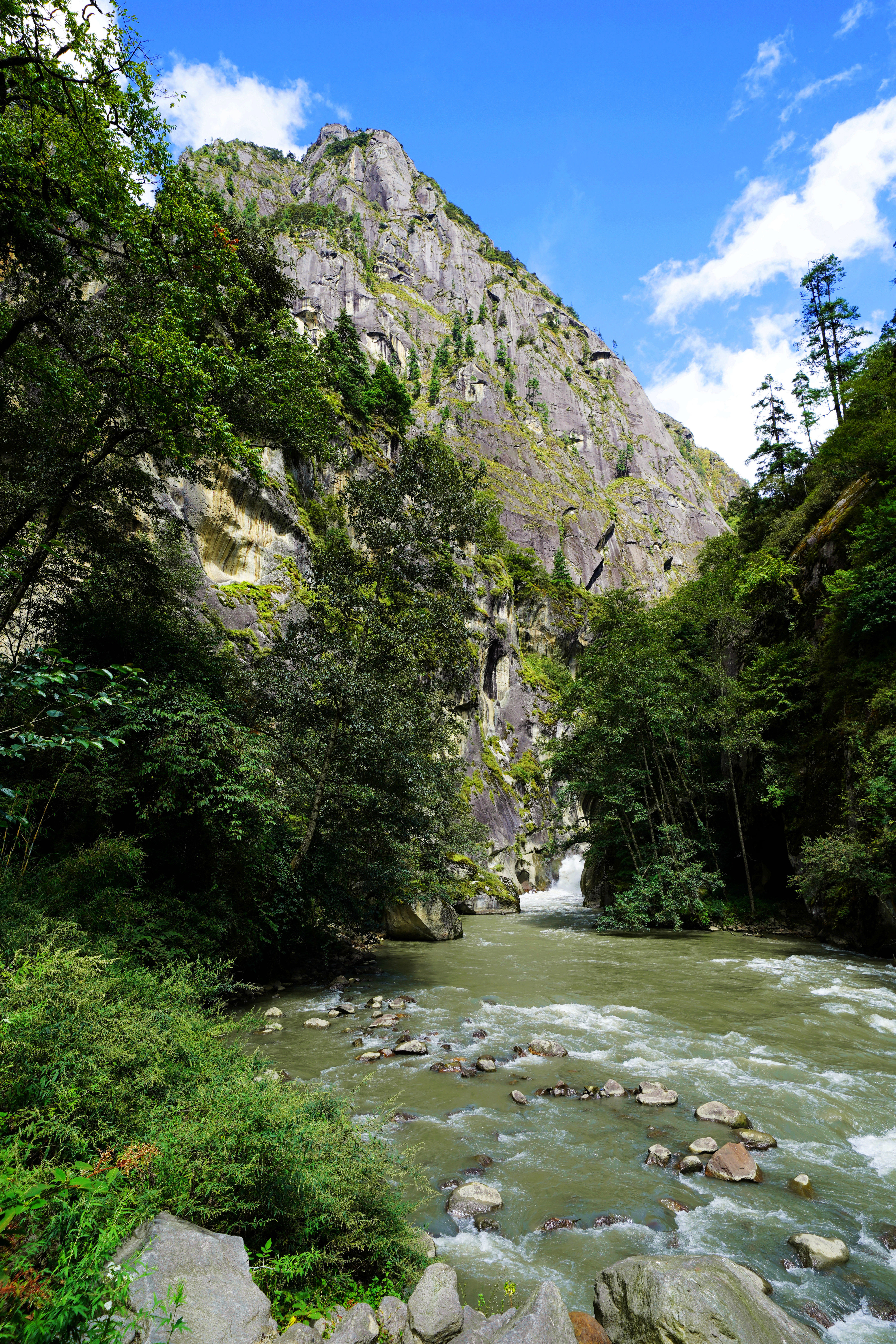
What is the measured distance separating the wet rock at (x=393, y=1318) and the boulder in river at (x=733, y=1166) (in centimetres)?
376

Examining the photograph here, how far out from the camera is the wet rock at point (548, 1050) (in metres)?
8.45

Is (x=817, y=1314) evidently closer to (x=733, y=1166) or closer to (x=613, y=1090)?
(x=733, y=1166)

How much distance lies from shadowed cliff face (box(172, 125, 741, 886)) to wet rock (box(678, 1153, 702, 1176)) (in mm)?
11989

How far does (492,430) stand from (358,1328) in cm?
8896

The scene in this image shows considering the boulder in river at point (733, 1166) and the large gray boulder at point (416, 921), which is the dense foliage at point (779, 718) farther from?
the boulder in river at point (733, 1166)

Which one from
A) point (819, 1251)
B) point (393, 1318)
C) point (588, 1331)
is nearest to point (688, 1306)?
point (588, 1331)

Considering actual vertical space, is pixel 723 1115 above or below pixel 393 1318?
below

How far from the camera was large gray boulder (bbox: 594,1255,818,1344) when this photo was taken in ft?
9.84

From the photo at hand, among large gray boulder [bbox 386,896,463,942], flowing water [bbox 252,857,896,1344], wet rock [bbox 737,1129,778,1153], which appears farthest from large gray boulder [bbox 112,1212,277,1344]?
large gray boulder [bbox 386,896,463,942]

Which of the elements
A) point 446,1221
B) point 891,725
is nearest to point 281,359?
point 446,1221

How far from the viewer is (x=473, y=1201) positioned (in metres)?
4.92

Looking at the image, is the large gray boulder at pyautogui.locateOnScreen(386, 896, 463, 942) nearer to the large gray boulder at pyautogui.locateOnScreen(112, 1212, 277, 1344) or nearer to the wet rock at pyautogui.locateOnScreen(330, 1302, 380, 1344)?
the wet rock at pyautogui.locateOnScreen(330, 1302, 380, 1344)

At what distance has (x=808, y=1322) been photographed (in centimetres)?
374

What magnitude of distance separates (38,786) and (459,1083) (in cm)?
689
